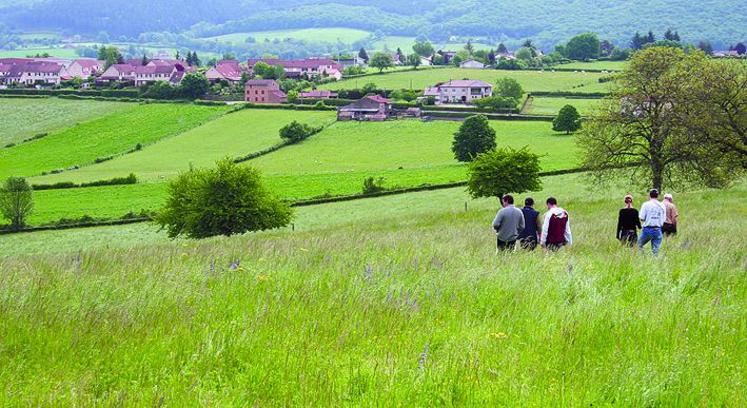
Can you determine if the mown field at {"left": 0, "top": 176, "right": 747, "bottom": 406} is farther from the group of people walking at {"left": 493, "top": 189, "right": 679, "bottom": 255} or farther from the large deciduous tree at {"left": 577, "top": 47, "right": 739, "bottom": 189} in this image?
the large deciduous tree at {"left": 577, "top": 47, "right": 739, "bottom": 189}

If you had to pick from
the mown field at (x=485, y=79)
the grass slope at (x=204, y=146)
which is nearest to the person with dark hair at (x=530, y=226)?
the grass slope at (x=204, y=146)

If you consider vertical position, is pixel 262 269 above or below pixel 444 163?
above

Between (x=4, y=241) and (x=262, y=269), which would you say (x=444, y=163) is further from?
(x=262, y=269)

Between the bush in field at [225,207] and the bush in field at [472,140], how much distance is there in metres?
43.9

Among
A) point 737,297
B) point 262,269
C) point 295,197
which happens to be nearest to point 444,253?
point 262,269

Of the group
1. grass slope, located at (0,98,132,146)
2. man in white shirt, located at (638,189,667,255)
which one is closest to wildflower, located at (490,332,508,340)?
man in white shirt, located at (638,189,667,255)

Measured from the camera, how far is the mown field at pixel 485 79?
145 metres

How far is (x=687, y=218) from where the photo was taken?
2681cm

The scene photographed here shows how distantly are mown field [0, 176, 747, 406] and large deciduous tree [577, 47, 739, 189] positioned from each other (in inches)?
1401

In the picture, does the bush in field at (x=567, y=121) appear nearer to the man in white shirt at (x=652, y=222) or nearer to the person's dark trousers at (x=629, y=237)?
the person's dark trousers at (x=629, y=237)

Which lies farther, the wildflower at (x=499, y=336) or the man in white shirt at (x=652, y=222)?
the man in white shirt at (x=652, y=222)

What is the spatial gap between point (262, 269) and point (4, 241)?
4887 centimetres

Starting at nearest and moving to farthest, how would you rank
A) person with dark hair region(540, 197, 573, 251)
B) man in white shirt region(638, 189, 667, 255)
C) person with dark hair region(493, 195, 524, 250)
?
person with dark hair region(540, 197, 573, 251), person with dark hair region(493, 195, 524, 250), man in white shirt region(638, 189, 667, 255)

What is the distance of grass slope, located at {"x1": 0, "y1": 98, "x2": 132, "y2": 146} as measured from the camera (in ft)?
388
